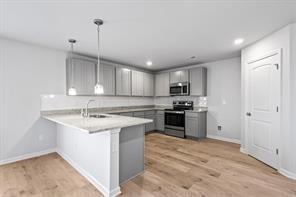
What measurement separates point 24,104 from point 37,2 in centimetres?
226

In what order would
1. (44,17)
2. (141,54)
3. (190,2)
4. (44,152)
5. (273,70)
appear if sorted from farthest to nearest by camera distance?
(141,54) < (44,152) < (273,70) < (44,17) < (190,2)

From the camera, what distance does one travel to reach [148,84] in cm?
574

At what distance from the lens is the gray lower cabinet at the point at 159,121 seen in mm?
5266

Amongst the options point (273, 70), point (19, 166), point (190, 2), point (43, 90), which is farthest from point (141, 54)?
point (19, 166)

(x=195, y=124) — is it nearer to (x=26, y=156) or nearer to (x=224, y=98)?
(x=224, y=98)

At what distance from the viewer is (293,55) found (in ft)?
7.88

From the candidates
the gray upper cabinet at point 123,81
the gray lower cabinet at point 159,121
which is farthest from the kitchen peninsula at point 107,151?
the gray lower cabinet at point 159,121

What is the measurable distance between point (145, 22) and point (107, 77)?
94.3 inches

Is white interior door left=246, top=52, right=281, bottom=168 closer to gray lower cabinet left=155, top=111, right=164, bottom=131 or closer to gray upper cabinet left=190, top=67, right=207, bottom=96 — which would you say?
gray upper cabinet left=190, top=67, right=207, bottom=96

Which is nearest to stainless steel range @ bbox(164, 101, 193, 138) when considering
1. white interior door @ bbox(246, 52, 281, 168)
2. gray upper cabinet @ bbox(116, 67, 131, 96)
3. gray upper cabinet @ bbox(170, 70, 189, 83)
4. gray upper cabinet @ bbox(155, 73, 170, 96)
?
gray upper cabinet @ bbox(155, 73, 170, 96)

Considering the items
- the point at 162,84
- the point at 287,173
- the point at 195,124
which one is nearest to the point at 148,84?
the point at 162,84

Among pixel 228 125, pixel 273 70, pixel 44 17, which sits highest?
pixel 44 17

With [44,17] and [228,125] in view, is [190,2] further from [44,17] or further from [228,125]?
[228,125]

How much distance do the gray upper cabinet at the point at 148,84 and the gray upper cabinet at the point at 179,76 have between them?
2.99ft
